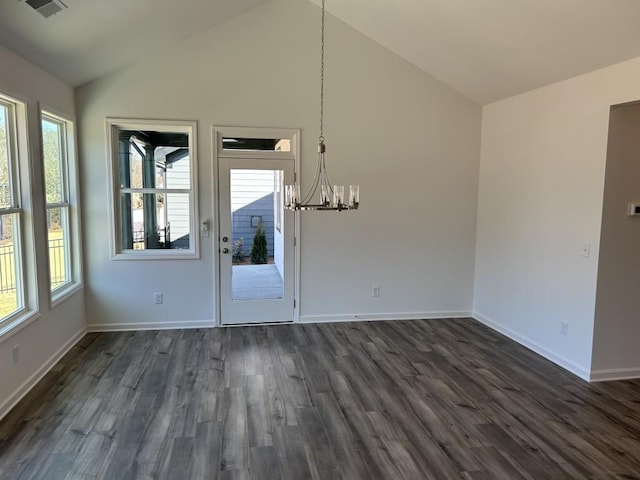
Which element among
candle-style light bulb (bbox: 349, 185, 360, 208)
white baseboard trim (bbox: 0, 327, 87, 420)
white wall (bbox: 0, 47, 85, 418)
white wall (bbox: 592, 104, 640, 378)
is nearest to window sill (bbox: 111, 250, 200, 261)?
white wall (bbox: 0, 47, 85, 418)

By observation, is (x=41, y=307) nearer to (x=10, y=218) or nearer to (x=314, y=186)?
(x=10, y=218)

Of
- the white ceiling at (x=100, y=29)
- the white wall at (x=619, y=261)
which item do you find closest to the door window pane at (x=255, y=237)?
the white ceiling at (x=100, y=29)

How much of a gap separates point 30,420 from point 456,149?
4922 mm

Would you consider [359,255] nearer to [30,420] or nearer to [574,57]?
[574,57]

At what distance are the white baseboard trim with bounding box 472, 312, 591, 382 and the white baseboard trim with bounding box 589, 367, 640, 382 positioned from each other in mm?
64

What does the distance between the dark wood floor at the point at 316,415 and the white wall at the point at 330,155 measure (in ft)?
2.52

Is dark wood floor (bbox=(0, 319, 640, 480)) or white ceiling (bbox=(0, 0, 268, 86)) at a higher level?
white ceiling (bbox=(0, 0, 268, 86))

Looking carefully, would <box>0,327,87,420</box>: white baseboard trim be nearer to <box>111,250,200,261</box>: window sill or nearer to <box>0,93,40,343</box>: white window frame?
<box>0,93,40,343</box>: white window frame

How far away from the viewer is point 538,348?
4.30 m

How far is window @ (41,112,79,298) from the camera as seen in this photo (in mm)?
4051

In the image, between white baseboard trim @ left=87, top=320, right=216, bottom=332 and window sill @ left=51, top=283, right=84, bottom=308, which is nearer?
window sill @ left=51, top=283, right=84, bottom=308

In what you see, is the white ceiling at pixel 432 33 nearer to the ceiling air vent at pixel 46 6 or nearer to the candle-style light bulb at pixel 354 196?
the ceiling air vent at pixel 46 6

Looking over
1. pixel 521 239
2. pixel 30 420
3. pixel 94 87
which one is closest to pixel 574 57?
pixel 521 239

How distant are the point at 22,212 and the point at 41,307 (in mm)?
829
